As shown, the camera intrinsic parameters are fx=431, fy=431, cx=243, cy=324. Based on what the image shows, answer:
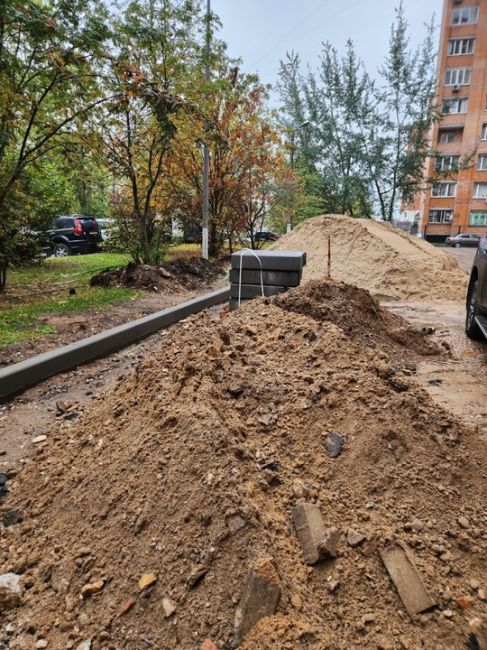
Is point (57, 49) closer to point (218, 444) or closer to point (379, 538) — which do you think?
point (218, 444)

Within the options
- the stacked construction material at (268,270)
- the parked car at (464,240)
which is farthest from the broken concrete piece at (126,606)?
the parked car at (464,240)

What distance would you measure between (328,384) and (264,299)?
88.1 inches

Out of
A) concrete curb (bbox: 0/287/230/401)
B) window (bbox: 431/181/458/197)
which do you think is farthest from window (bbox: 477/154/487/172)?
concrete curb (bbox: 0/287/230/401)

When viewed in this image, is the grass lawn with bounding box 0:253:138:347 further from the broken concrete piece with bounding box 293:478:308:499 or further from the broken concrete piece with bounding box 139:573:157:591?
the broken concrete piece with bounding box 293:478:308:499

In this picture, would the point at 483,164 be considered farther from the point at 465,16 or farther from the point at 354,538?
the point at 354,538

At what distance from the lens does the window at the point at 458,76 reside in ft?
137

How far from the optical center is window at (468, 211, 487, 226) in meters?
41.8

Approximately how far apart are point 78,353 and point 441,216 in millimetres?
45995

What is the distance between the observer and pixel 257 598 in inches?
61.0

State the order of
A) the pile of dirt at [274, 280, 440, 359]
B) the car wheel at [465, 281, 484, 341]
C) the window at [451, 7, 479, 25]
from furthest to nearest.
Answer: the window at [451, 7, 479, 25] → the car wheel at [465, 281, 484, 341] → the pile of dirt at [274, 280, 440, 359]

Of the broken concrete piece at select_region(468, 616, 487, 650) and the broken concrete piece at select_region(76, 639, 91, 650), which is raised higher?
the broken concrete piece at select_region(468, 616, 487, 650)

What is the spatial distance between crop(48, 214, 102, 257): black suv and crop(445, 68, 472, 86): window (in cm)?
4081

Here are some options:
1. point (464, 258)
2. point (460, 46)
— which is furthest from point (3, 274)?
point (460, 46)

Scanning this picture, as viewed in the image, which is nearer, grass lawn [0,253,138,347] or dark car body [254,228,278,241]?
grass lawn [0,253,138,347]
